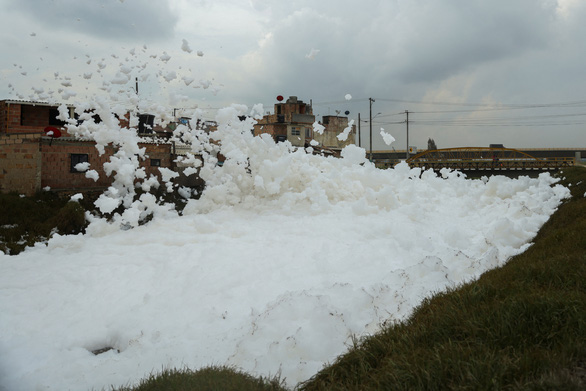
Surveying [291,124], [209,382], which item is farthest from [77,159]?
[291,124]

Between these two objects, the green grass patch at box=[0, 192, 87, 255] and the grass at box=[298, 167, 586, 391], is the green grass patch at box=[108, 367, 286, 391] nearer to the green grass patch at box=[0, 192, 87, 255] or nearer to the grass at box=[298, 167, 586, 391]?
the grass at box=[298, 167, 586, 391]

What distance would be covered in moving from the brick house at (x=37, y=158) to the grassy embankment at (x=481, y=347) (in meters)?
18.7

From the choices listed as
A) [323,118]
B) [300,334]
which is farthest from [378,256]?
[323,118]

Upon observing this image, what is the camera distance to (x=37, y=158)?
20.4 meters

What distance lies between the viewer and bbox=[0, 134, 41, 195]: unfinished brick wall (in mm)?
20125

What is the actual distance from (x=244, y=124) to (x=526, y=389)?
48.0 ft

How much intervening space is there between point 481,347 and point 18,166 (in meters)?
21.6

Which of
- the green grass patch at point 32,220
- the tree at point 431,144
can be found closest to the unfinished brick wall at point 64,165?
the green grass patch at point 32,220

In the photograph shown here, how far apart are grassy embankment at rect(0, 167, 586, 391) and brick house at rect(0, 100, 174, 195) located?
18.7 metres

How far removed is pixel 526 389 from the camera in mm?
3018

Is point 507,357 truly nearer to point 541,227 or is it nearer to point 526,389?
point 526,389

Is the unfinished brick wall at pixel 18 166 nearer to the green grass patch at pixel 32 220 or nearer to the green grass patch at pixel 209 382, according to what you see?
the green grass patch at pixel 32 220

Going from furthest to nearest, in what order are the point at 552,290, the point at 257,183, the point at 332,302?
the point at 257,183
the point at 332,302
the point at 552,290

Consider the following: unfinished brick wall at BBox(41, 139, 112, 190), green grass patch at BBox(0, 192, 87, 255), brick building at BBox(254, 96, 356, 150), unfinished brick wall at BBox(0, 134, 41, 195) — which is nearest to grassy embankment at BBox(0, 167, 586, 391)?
green grass patch at BBox(0, 192, 87, 255)
